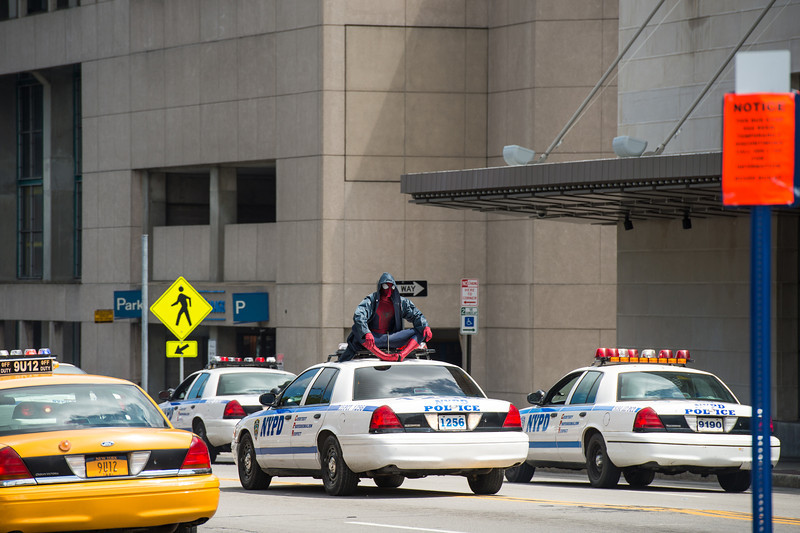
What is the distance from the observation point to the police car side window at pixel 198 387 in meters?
22.2

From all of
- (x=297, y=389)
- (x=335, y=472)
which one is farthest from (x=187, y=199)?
(x=335, y=472)

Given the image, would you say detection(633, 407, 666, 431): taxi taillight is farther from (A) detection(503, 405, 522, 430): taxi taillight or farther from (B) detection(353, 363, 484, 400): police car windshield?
(B) detection(353, 363, 484, 400): police car windshield

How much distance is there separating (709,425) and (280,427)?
4.80 m

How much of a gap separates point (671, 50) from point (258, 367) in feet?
28.6

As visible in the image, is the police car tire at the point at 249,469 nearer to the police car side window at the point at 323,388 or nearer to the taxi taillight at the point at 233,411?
the police car side window at the point at 323,388

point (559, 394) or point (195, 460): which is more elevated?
point (195, 460)

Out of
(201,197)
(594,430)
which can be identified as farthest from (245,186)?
(594,430)

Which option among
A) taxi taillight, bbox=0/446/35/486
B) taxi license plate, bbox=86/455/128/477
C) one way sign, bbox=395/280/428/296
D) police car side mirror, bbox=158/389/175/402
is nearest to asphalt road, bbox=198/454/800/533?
taxi license plate, bbox=86/455/128/477

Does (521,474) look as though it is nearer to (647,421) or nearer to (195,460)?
(647,421)

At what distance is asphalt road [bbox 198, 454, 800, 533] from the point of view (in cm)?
1170

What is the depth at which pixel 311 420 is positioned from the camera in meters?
15.0

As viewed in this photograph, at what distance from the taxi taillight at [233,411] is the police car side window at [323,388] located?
5978 millimetres

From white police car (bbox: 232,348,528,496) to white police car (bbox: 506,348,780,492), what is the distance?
6.15 ft

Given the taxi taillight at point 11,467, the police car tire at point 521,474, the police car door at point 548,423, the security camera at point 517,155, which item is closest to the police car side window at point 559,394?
the police car door at point 548,423
